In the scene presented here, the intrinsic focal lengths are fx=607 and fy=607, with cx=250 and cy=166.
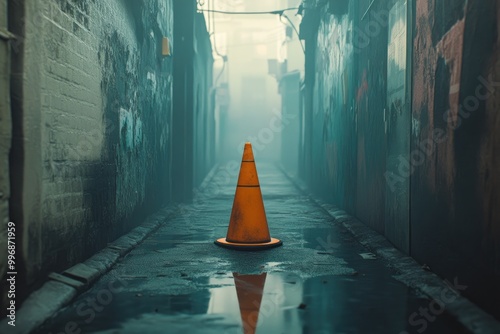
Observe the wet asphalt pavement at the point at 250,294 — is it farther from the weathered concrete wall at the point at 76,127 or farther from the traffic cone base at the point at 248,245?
the weathered concrete wall at the point at 76,127

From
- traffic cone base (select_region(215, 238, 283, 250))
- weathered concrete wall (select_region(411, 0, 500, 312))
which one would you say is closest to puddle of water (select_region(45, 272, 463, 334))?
weathered concrete wall (select_region(411, 0, 500, 312))

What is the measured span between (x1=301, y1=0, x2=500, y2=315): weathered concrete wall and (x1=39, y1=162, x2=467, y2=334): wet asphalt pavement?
1.48 ft

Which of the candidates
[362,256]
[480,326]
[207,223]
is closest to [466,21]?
[480,326]

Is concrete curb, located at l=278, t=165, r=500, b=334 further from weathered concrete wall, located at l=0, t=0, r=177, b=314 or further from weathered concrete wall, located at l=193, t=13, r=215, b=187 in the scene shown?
weathered concrete wall, located at l=193, t=13, r=215, b=187

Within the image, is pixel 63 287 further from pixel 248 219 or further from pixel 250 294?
pixel 248 219

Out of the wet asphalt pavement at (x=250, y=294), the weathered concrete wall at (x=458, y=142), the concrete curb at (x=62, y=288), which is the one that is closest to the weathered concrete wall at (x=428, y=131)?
the weathered concrete wall at (x=458, y=142)

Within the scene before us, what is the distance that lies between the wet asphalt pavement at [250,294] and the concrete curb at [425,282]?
8cm

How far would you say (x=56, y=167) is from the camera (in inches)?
173

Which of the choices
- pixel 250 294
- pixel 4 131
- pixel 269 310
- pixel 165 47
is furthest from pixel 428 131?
pixel 165 47

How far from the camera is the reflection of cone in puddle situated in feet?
11.5

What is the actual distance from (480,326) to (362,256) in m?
2.61

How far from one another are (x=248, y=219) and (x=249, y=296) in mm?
2244

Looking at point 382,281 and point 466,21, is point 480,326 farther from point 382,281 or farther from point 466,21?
point 466,21

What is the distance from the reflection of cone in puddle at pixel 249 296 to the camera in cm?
351
